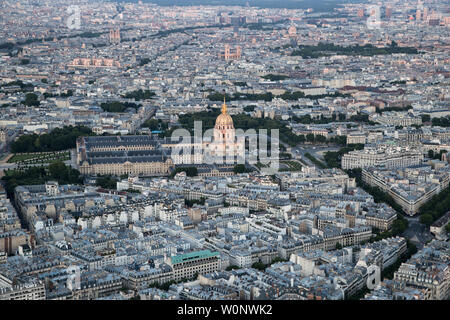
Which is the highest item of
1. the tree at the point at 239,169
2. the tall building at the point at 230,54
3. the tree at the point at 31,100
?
the tall building at the point at 230,54

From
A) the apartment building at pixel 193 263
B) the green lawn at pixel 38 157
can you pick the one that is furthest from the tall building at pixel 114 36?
the apartment building at pixel 193 263

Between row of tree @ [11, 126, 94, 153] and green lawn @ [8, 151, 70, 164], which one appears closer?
green lawn @ [8, 151, 70, 164]

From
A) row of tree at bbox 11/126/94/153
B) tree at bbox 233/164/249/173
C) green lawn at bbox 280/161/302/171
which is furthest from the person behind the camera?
row of tree at bbox 11/126/94/153

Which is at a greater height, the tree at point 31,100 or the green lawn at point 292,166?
the tree at point 31,100

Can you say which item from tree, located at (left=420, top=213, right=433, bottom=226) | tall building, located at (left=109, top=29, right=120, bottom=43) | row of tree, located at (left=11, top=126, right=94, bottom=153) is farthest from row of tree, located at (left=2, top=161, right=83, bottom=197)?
tall building, located at (left=109, top=29, right=120, bottom=43)

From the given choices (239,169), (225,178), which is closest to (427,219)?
(225,178)

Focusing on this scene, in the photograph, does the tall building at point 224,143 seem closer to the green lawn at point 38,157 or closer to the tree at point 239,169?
the tree at point 239,169

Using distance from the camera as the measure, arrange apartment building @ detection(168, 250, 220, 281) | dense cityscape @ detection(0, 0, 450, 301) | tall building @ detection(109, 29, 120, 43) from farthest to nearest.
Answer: tall building @ detection(109, 29, 120, 43) < apartment building @ detection(168, 250, 220, 281) < dense cityscape @ detection(0, 0, 450, 301)

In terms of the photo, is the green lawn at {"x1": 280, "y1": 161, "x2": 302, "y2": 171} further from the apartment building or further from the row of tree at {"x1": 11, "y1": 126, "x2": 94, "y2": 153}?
the apartment building

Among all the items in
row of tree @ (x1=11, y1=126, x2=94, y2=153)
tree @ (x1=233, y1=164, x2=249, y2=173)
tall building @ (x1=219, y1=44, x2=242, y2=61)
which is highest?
tall building @ (x1=219, y1=44, x2=242, y2=61)
